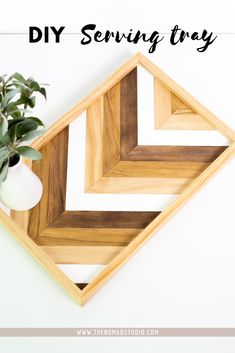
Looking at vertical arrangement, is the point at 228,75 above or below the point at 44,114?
A: above

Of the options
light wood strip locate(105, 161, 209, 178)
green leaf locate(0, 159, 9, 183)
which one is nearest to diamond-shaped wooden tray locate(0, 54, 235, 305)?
light wood strip locate(105, 161, 209, 178)

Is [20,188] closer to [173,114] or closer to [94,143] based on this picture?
[94,143]

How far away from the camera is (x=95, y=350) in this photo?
93 centimetres

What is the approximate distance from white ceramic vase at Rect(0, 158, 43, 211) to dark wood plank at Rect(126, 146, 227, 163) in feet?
0.78

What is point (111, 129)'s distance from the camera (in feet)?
3.61

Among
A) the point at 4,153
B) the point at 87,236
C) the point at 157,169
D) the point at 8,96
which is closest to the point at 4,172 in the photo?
the point at 4,153

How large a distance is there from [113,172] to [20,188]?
229 millimetres

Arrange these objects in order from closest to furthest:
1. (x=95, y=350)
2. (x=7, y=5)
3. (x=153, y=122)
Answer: (x=95, y=350) → (x=153, y=122) → (x=7, y=5)

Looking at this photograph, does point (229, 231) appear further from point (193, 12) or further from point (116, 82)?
point (193, 12)

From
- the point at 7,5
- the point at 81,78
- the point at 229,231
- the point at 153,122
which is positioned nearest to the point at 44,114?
the point at 81,78

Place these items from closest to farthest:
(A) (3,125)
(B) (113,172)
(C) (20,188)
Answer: (A) (3,125), (C) (20,188), (B) (113,172)

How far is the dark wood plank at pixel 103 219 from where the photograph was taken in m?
1.00

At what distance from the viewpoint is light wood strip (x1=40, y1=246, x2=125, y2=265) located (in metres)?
0.96

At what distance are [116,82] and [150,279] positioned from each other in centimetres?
51
